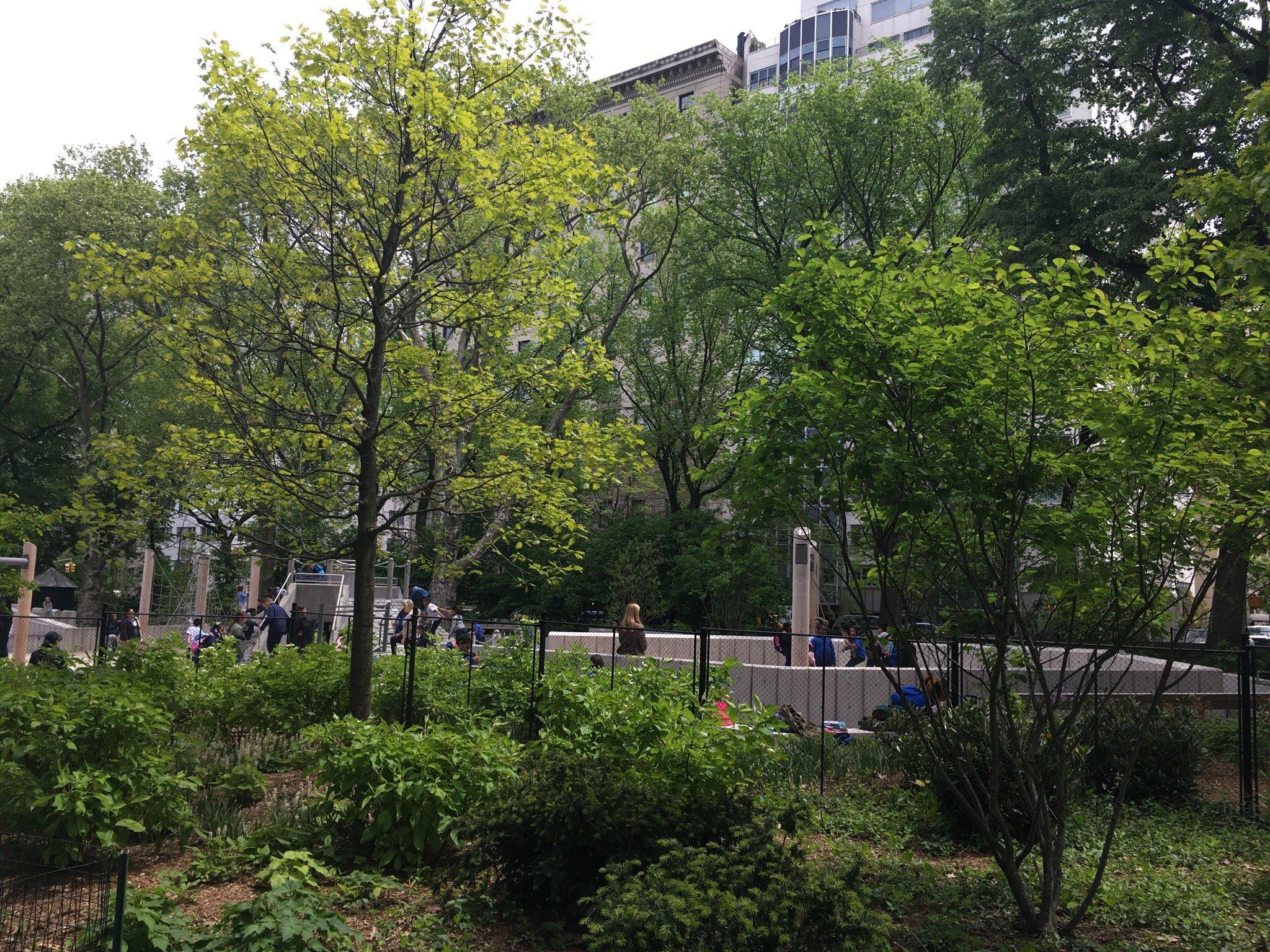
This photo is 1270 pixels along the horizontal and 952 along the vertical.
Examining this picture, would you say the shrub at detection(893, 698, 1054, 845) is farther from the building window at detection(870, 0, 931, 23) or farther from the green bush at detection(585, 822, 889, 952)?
the building window at detection(870, 0, 931, 23)

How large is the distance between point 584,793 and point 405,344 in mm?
6638

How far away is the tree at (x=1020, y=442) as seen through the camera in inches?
229

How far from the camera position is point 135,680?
9055mm

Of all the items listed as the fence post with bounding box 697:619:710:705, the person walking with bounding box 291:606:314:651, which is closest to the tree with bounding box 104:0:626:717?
the fence post with bounding box 697:619:710:705

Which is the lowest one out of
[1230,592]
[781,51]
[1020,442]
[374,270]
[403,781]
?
[403,781]

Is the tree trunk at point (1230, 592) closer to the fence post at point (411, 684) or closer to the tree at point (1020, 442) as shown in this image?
the tree at point (1020, 442)

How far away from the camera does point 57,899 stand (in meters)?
5.84

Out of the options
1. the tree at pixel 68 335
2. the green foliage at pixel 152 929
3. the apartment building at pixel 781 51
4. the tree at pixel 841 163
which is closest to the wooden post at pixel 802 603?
the tree at pixel 841 163

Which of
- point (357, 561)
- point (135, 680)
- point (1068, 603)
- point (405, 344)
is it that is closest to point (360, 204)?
point (405, 344)

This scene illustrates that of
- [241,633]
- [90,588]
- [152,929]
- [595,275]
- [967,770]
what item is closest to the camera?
[152,929]

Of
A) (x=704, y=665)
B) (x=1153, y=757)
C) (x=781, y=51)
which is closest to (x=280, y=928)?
(x=704, y=665)

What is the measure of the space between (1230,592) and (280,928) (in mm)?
18609

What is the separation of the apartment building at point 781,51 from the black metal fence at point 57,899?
2206 inches

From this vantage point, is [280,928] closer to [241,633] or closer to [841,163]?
[241,633]
